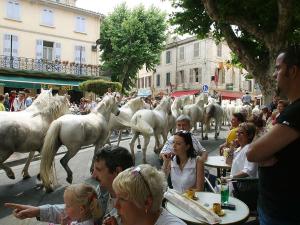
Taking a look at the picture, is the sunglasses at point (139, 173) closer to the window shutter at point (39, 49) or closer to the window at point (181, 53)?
the window shutter at point (39, 49)

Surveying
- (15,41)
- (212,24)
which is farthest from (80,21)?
(212,24)

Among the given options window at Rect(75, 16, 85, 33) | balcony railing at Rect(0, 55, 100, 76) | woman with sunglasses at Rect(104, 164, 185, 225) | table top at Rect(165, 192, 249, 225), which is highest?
window at Rect(75, 16, 85, 33)

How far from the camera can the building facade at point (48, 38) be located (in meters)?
31.3

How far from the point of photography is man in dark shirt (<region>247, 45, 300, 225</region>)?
216 centimetres

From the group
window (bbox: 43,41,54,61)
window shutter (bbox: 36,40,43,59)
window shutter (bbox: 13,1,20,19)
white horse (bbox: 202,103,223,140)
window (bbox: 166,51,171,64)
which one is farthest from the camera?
window (bbox: 166,51,171,64)

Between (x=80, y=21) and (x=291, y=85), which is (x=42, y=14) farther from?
(x=291, y=85)

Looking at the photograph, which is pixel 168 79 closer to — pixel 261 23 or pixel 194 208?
pixel 261 23

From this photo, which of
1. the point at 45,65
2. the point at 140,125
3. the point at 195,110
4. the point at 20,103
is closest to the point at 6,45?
the point at 45,65

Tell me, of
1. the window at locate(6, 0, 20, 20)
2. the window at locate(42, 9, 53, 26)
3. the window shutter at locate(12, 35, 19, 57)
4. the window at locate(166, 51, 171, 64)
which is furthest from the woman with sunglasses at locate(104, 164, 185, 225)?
the window at locate(166, 51, 171, 64)

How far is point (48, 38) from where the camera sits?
112 feet

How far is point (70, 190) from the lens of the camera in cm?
260

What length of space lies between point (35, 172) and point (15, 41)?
25.9m

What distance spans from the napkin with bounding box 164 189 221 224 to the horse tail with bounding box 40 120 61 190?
3.63 meters

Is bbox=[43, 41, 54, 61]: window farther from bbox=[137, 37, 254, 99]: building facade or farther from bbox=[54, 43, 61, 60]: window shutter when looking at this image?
bbox=[137, 37, 254, 99]: building facade
